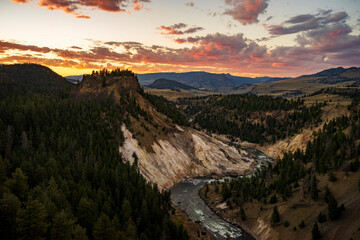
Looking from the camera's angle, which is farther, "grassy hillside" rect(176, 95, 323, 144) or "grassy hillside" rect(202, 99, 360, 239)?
"grassy hillside" rect(176, 95, 323, 144)

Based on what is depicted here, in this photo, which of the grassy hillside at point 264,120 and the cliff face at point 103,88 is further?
the grassy hillside at point 264,120

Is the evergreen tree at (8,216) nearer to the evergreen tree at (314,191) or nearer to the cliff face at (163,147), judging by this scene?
the cliff face at (163,147)

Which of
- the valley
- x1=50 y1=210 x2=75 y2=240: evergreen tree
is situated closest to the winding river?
the valley

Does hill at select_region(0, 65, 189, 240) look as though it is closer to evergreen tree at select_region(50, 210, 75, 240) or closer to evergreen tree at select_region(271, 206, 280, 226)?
evergreen tree at select_region(50, 210, 75, 240)

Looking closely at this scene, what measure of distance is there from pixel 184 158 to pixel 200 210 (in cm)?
3234

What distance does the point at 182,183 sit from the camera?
89312 mm

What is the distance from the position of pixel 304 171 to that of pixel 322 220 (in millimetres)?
23426

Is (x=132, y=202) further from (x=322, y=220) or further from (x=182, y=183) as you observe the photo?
(x=322, y=220)

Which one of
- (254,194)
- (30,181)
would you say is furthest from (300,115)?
(30,181)

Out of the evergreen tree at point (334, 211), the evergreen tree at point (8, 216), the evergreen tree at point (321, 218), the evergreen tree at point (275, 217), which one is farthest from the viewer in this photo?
the evergreen tree at point (275, 217)

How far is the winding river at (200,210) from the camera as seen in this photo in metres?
57.7

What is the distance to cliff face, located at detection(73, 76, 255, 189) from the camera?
90375 mm

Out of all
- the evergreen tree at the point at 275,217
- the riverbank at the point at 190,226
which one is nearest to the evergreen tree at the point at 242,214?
the evergreen tree at the point at 275,217

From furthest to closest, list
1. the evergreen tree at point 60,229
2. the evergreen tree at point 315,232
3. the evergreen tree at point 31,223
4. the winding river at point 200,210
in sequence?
the winding river at point 200,210 → the evergreen tree at point 315,232 → the evergreen tree at point 60,229 → the evergreen tree at point 31,223
